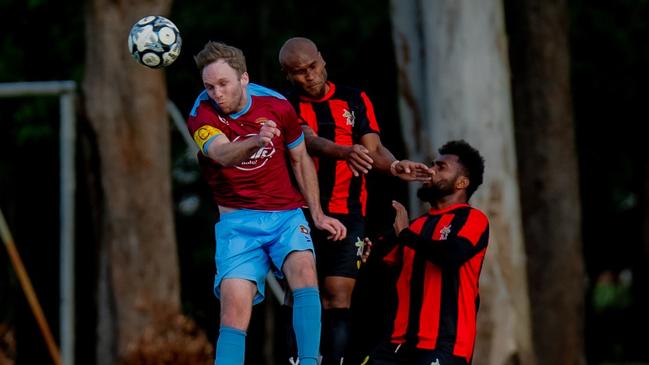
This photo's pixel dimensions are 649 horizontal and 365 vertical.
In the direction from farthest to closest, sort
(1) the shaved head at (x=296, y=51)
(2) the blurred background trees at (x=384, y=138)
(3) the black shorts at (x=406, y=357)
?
(2) the blurred background trees at (x=384, y=138)
(1) the shaved head at (x=296, y=51)
(3) the black shorts at (x=406, y=357)

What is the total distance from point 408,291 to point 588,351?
76.8 feet

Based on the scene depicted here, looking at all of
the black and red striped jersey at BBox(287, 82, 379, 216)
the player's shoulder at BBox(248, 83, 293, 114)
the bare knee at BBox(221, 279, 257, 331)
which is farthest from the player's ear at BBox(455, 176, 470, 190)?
the bare knee at BBox(221, 279, 257, 331)

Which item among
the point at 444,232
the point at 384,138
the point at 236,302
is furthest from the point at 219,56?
the point at 384,138

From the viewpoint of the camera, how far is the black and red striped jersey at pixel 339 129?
8.87 metres

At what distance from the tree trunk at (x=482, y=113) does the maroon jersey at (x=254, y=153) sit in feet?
19.4

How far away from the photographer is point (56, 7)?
77.9ft

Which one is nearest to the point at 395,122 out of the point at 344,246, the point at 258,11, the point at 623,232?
the point at 258,11

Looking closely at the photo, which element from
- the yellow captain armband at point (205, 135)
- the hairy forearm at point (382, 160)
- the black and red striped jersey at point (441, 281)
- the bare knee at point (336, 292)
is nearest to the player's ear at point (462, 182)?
the black and red striped jersey at point (441, 281)

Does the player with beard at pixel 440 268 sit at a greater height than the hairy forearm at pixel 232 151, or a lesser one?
A: lesser

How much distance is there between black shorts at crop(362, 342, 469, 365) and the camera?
834 centimetres

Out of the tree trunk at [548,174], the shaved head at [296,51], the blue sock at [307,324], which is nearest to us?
the blue sock at [307,324]

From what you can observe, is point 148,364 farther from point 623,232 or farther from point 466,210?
point 623,232

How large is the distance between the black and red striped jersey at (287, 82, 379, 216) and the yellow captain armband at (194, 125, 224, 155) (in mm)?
984

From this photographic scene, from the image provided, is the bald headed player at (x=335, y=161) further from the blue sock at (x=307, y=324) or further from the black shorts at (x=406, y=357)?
the blue sock at (x=307, y=324)
